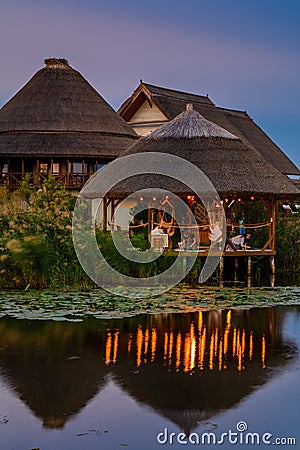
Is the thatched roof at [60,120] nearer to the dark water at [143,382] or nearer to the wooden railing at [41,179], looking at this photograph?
the wooden railing at [41,179]

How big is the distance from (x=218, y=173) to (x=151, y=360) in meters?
9.30

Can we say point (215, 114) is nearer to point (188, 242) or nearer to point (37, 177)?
point (37, 177)

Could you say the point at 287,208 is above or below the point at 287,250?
above

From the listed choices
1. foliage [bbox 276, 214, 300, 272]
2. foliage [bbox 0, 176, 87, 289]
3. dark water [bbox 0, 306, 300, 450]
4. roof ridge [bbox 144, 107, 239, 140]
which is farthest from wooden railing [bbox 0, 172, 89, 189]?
dark water [bbox 0, 306, 300, 450]

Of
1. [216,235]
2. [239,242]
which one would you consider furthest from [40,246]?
[239,242]

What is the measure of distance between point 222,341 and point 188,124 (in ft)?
34.1

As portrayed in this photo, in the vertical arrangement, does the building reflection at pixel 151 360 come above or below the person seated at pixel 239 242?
below

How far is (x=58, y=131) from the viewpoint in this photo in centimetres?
2548

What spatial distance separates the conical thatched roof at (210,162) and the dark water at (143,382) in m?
6.65

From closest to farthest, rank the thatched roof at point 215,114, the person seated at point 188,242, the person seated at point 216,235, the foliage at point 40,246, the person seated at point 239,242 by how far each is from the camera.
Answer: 1. the foliage at point 40,246
2. the person seated at point 216,235
3. the person seated at point 188,242
4. the person seated at point 239,242
5. the thatched roof at point 215,114

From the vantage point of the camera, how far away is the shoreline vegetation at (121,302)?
11.1 metres

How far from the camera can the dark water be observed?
6266 millimetres

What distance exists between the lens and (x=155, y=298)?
1278 centimetres

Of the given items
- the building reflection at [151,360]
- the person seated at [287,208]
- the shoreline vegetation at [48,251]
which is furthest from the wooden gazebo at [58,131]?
the building reflection at [151,360]
